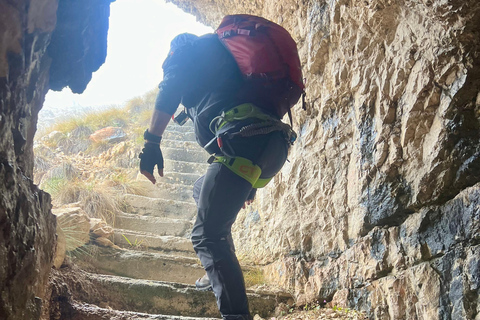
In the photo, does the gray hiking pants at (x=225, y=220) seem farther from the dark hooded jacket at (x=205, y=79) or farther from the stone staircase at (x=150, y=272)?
the stone staircase at (x=150, y=272)

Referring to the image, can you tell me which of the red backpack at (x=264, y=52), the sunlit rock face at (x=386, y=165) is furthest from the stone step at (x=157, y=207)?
the red backpack at (x=264, y=52)

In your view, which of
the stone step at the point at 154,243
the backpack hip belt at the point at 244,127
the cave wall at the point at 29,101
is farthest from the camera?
the stone step at the point at 154,243

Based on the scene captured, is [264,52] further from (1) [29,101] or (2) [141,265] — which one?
(2) [141,265]

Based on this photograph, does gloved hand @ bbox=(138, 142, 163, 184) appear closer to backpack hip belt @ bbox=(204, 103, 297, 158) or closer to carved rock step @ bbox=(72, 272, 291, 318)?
backpack hip belt @ bbox=(204, 103, 297, 158)

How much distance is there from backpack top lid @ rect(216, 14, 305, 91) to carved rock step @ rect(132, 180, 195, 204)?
357cm

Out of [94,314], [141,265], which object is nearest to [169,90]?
[94,314]

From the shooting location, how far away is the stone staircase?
2359 millimetres

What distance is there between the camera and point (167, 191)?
5.24m

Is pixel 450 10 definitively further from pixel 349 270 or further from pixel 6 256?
pixel 6 256

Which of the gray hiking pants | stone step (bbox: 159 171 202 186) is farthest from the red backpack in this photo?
stone step (bbox: 159 171 202 186)

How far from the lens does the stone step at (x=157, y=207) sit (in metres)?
4.60

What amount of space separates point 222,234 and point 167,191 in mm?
3652

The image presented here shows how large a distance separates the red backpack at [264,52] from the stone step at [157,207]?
312cm

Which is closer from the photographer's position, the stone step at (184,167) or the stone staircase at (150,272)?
the stone staircase at (150,272)
